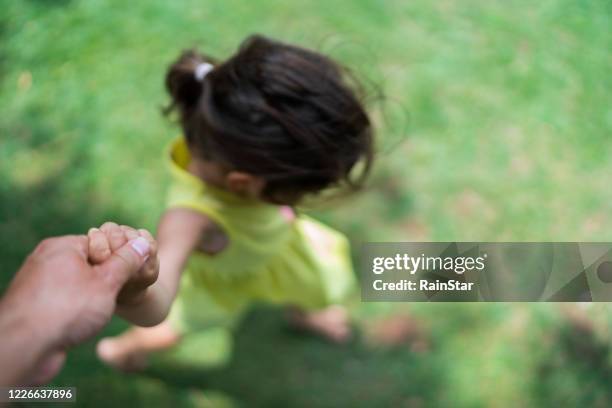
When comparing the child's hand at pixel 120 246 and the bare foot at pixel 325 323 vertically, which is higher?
the child's hand at pixel 120 246

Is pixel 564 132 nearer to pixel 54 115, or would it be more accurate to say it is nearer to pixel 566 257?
pixel 566 257

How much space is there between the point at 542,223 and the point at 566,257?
136mm

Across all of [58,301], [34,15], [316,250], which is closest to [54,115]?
[34,15]

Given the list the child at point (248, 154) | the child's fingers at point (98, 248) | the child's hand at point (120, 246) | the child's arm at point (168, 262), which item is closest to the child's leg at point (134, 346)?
the child at point (248, 154)

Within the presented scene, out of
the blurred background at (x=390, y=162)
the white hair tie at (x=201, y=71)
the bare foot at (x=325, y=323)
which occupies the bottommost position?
the bare foot at (x=325, y=323)

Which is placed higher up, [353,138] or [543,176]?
[353,138]

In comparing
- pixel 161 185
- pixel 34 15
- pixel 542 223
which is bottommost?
pixel 161 185

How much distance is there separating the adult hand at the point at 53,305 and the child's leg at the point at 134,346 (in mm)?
979

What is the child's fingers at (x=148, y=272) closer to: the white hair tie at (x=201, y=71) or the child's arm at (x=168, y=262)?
the child's arm at (x=168, y=262)

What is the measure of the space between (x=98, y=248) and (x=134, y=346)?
3.37 ft

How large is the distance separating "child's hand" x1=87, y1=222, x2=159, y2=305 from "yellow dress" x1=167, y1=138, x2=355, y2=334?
15.7 inches

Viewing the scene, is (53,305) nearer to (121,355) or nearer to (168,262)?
(168,262)

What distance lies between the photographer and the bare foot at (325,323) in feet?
5.51

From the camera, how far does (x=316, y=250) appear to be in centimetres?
147
